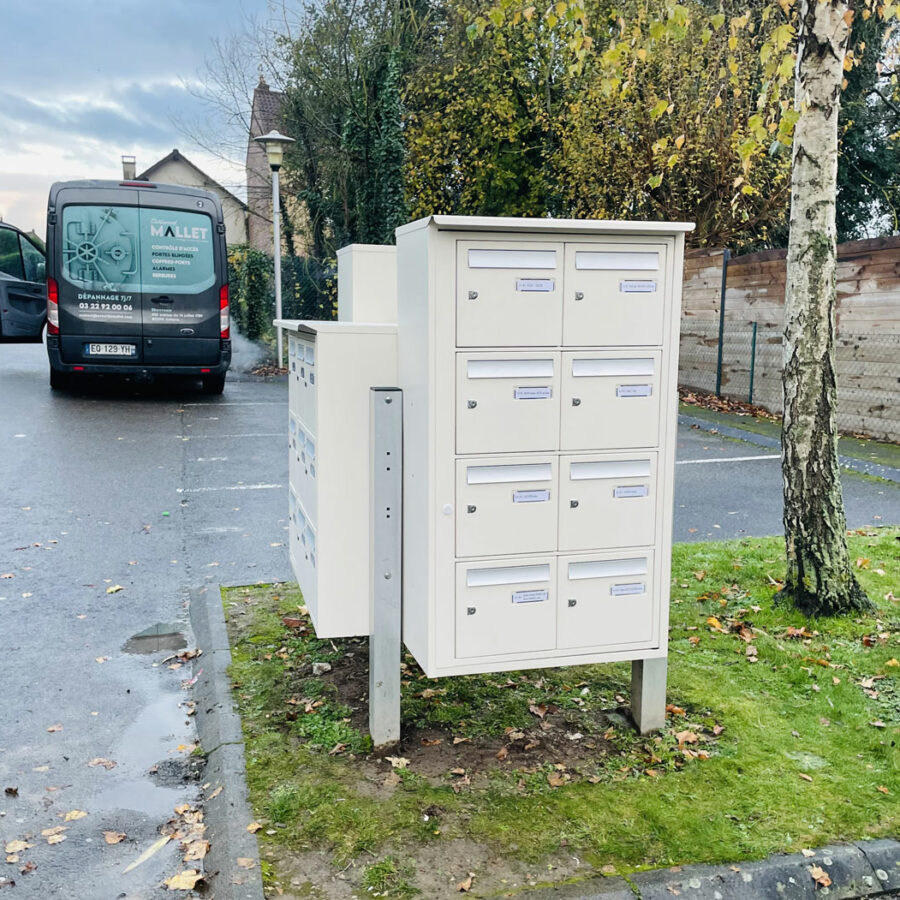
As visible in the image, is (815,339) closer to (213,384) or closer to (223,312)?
(223,312)

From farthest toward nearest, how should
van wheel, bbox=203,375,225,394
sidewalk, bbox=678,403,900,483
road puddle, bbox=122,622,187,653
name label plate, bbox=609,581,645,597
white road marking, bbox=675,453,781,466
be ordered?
1. van wheel, bbox=203,375,225,394
2. white road marking, bbox=675,453,781,466
3. sidewalk, bbox=678,403,900,483
4. road puddle, bbox=122,622,187,653
5. name label plate, bbox=609,581,645,597

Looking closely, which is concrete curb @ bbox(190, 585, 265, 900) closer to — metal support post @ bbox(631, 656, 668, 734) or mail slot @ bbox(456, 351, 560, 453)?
mail slot @ bbox(456, 351, 560, 453)

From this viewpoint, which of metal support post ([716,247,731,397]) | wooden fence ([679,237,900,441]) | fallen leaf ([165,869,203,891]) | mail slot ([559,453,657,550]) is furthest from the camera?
metal support post ([716,247,731,397])

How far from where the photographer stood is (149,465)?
9.75 m

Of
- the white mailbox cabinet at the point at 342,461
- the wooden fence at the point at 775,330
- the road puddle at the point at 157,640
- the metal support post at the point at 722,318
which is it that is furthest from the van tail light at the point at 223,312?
the white mailbox cabinet at the point at 342,461

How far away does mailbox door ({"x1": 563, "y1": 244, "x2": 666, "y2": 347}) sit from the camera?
349cm

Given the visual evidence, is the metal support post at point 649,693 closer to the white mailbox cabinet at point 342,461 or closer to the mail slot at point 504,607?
the mail slot at point 504,607

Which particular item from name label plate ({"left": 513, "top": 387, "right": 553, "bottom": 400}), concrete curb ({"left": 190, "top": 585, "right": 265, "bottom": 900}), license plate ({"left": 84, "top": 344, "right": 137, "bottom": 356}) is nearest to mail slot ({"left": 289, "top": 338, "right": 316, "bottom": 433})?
name label plate ({"left": 513, "top": 387, "right": 553, "bottom": 400})

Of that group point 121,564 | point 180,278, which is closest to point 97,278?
point 180,278

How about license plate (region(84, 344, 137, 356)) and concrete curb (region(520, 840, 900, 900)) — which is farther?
license plate (region(84, 344, 137, 356))

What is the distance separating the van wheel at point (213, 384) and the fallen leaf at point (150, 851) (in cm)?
1222

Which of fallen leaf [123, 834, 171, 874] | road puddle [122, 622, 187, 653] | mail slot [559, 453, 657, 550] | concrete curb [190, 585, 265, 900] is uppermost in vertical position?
mail slot [559, 453, 657, 550]

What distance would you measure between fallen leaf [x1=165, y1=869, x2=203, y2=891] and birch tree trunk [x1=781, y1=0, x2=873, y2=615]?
11.2 ft

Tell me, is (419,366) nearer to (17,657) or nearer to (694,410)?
(17,657)
